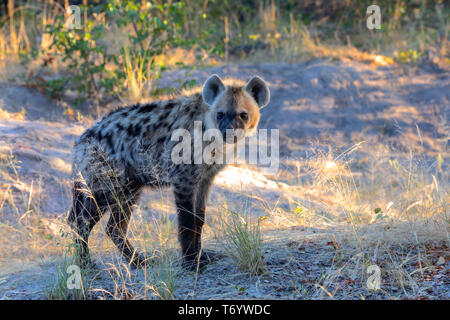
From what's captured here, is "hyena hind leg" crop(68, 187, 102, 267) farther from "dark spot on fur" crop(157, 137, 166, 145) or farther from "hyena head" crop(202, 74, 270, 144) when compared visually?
"hyena head" crop(202, 74, 270, 144)

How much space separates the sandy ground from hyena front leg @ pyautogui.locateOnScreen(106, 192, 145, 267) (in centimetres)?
16

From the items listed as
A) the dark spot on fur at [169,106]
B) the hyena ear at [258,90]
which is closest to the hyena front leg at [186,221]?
the dark spot on fur at [169,106]

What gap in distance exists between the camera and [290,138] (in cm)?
863

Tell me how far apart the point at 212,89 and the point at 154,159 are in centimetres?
69

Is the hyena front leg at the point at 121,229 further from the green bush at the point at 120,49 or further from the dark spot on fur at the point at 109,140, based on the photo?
the green bush at the point at 120,49

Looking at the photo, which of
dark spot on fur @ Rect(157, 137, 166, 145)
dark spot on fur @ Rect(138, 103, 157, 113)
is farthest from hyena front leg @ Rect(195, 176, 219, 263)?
dark spot on fur @ Rect(138, 103, 157, 113)

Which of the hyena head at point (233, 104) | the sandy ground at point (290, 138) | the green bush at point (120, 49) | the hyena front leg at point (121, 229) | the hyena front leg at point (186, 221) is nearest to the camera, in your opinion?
the sandy ground at point (290, 138)

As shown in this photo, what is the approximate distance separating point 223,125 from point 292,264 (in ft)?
3.63

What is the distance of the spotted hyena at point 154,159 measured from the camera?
4.09 meters

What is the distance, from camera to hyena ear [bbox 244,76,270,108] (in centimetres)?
442

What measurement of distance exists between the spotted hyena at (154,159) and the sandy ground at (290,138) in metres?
0.25
